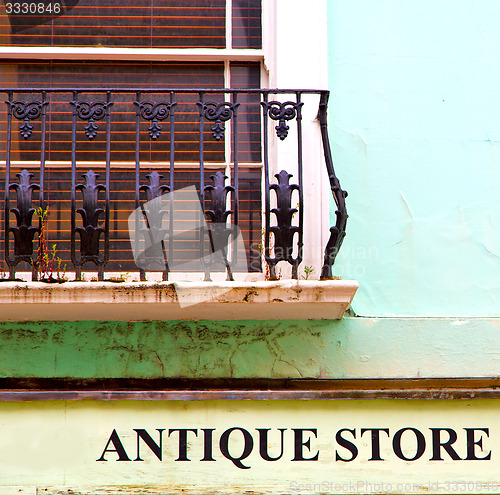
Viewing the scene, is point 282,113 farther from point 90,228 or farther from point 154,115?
point 90,228

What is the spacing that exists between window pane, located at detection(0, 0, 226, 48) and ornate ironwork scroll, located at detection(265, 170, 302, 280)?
130 centimetres

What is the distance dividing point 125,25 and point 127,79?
1.23ft

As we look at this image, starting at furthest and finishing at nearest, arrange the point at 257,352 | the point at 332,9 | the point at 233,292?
the point at 332,9 < the point at 257,352 < the point at 233,292

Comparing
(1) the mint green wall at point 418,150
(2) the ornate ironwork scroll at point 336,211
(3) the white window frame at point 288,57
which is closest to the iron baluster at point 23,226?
(3) the white window frame at point 288,57

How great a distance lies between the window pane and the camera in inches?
176

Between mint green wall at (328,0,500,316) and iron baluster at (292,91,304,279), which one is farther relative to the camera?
mint green wall at (328,0,500,316)

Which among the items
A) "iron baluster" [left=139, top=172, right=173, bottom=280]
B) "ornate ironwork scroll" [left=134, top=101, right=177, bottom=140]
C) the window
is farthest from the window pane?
"iron baluster" [left=139, top=172, right=173, bottom=280]

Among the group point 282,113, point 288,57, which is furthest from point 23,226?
point 288,57

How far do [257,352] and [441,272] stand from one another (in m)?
1.20

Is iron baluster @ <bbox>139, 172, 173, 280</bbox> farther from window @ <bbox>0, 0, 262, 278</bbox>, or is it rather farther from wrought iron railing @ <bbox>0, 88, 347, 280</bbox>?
window @ <bbox>0, 0, 262, 278</bbox>

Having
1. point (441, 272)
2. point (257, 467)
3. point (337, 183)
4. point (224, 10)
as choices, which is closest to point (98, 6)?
point (224, 10)

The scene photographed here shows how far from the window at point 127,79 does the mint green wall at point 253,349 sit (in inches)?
23.4

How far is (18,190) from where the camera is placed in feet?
12.2

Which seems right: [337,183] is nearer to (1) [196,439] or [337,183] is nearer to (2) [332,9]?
(2) [332,9]
